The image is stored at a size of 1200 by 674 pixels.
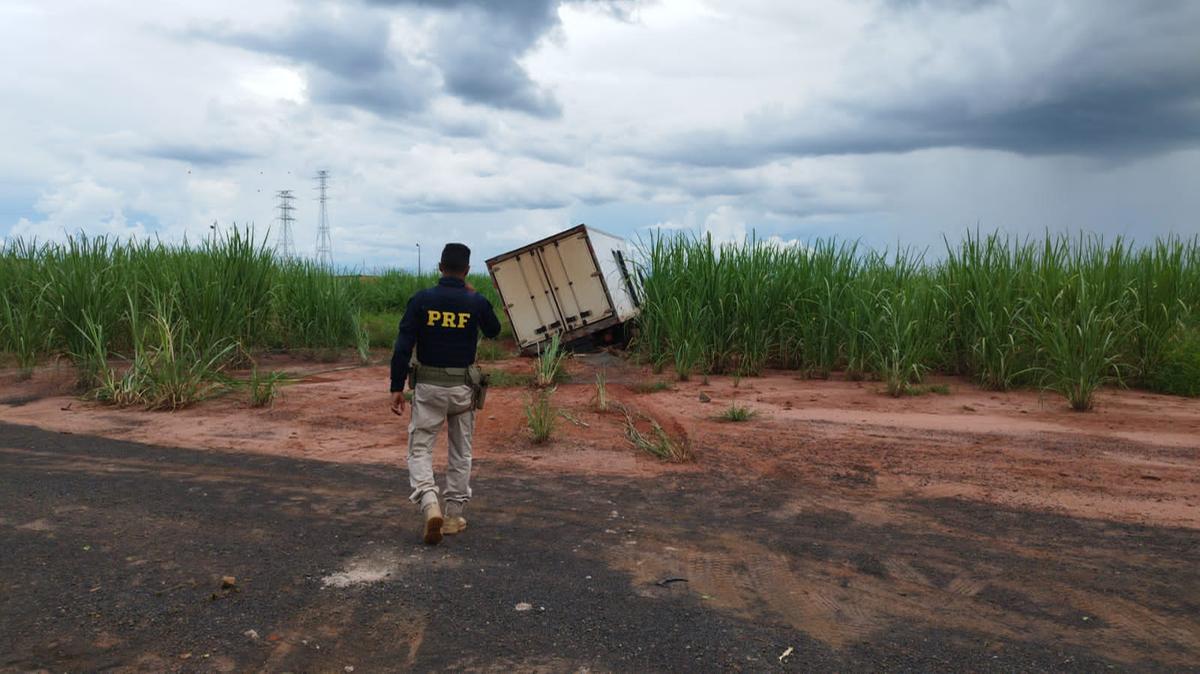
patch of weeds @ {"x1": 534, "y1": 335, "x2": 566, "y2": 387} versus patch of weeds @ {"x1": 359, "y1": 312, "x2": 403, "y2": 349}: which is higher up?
patch of weeds @ {"x1": 359, "y1": 312, "x2": 403, "y2": 349}

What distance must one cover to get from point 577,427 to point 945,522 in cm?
412

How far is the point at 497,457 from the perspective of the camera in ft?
26.2

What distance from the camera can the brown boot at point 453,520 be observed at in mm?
5496

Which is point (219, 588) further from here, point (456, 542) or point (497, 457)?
point (497, 457)

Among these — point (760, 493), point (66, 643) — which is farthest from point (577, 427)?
point (66, 643)

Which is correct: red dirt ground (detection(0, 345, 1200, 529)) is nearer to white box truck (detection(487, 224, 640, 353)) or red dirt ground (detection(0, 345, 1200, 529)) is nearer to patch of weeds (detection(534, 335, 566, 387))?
patch of weeds (detection(534, 335, 566, 387))

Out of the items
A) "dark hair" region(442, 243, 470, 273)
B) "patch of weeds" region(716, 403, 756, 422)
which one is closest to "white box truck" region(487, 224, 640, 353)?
"patch of weeds" region(716, 403, 756, 422)

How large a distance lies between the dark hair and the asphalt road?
1668 mm

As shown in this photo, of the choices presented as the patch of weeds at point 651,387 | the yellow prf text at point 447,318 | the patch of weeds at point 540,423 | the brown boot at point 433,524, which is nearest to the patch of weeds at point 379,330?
the patch of weeds at point 651,387

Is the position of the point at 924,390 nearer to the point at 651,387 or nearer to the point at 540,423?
the point at 651,387

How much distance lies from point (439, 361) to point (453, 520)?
101cm

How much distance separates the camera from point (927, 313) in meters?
12.1

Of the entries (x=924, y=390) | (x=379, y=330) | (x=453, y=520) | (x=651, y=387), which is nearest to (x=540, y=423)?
(x=453, y=520)

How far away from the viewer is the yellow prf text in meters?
5.32
